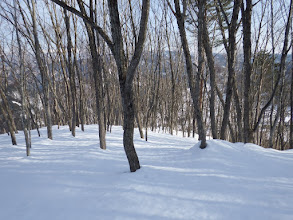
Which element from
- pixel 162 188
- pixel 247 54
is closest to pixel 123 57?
pixel 162 188

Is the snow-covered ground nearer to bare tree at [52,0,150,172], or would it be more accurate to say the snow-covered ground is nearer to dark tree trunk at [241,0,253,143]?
bare tree at [52,0,150,172]

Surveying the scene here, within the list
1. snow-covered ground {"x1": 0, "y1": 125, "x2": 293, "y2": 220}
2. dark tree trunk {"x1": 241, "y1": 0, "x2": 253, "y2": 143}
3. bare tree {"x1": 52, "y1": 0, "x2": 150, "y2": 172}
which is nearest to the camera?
snow-covered ground {"x1": 0, "y1": 125, "x2": 293, "y2": 220}

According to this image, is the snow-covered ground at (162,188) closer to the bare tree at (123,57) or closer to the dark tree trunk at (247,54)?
the bare tree at (123,57)

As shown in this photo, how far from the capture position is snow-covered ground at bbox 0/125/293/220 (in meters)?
1.69

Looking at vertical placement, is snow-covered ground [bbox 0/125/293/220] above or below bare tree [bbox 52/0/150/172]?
below

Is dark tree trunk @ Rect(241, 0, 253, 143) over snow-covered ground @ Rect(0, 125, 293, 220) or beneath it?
over

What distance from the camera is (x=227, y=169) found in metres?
2.51

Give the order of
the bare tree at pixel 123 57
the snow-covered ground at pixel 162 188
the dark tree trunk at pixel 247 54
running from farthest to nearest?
the dark tree trunk at pixel 247 54, the bare tree at pixel 123 57, the snow-covered ground at pixel 162 188

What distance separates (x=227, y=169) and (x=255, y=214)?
0.96 meters

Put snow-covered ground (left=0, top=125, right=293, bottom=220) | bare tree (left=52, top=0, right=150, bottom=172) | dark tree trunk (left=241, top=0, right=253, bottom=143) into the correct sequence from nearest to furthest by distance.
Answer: snow-covered ground (left=0, top=125, right=293, bottom=220) → bare tree (left=52, top=0, right=150, bottom=172) → dark tree trunk (left=241, top=0, right=253, bottom=143)

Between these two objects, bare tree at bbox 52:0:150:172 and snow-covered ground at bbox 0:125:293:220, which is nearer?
snow-covered ground at bbox 0:125:293:220

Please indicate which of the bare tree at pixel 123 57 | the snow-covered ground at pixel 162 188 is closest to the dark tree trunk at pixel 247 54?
the snow-covered ground at pixel 162 188

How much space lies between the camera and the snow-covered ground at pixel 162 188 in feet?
5.54

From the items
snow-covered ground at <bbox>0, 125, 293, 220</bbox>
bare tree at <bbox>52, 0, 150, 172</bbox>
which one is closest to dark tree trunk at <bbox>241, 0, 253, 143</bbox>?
snow-covered ground at <bbox>0, 125, 293, 220</bbox>
